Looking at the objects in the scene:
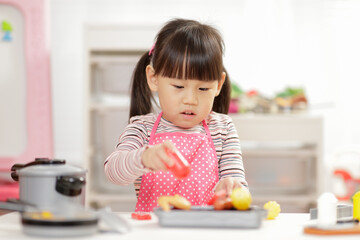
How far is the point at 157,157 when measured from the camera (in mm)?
946

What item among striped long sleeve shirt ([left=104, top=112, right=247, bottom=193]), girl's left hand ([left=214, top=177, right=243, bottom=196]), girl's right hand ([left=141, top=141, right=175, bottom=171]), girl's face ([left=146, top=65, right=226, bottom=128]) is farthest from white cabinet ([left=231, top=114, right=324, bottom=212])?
girl's right hand ([left=141, top=141, right=175, bottom=171])

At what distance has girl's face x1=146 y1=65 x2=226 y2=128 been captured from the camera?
4.06 ft

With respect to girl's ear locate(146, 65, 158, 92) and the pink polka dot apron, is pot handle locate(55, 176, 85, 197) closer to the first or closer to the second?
the pink polka dot apron

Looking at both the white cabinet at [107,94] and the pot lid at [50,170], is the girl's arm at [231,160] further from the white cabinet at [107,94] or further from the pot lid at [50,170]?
the white cabinet at [107,94]

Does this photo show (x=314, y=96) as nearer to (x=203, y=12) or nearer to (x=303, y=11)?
(x=303, y=11)

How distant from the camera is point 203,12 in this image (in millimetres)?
3895

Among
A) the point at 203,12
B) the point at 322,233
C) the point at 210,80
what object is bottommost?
the point at 322,233

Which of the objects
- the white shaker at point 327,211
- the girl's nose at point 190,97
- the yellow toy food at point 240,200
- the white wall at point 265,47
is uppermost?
the white wall at point 265,47

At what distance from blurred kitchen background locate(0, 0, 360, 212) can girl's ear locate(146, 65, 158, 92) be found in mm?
1923

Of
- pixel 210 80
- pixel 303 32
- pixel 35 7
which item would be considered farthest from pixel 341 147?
pixel 210 80

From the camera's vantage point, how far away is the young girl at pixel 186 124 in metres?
1.24

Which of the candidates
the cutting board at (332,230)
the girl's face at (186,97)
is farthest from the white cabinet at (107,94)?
the cutting board at (332,230)

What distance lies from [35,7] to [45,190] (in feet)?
5.54

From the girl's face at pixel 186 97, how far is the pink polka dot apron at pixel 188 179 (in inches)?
2.1
